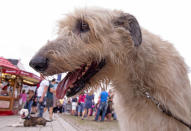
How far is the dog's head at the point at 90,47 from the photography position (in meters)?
2.21

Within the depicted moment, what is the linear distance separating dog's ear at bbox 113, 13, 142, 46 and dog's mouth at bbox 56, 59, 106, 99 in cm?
48

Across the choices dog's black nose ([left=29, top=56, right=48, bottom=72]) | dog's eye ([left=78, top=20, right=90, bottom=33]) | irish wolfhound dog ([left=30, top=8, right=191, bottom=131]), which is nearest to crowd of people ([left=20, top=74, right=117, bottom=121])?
irish wolfhound dog ([left=30, top=8, right=191, bottom=131])

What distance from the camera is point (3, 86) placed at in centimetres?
1340

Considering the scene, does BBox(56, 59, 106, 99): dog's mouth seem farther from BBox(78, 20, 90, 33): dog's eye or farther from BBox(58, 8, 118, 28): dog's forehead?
BBox(58, 8, 118, 28): dog's forehead

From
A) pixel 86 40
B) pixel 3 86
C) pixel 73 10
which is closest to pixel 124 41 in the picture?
pixel 86 40

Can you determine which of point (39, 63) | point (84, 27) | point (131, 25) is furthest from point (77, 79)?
point (131, 25)

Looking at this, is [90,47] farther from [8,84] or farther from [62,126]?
[8,84]

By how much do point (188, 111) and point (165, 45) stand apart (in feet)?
2.83

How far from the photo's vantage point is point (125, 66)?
2332 millimetres

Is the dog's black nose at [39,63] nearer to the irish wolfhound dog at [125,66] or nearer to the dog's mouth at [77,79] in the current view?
the irish wolfhound dog at [125,66]

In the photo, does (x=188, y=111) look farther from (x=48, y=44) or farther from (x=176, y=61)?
(x=48, y=44)

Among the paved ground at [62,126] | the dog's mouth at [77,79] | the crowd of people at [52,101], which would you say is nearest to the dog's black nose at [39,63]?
the dog's mouth at [77,79]

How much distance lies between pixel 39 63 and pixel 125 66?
3.34 feet

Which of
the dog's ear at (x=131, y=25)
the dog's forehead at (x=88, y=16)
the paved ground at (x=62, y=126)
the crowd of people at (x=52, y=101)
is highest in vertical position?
the dog's forehead at (x=88, y=16)
